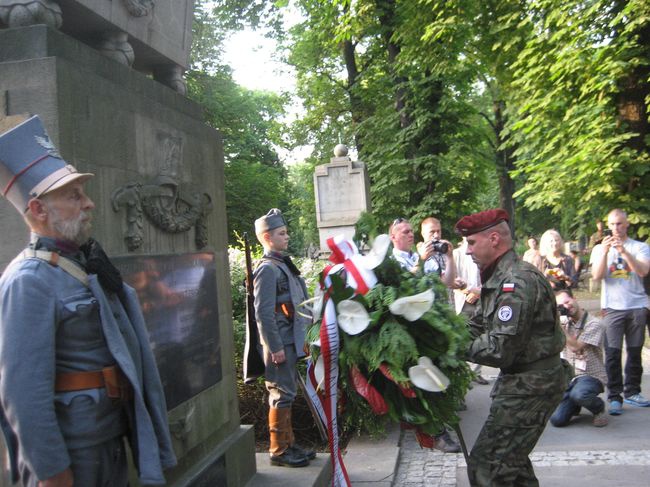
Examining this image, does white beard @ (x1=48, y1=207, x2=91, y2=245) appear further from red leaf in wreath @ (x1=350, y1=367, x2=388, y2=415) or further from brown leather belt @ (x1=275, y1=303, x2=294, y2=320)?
brown leather belt @ (x1=275, y1=303, x2=294, y2=320)

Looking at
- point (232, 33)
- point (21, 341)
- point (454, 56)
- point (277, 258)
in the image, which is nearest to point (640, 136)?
point (454, 56)

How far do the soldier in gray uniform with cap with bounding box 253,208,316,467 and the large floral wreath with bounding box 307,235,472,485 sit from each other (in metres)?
1.37

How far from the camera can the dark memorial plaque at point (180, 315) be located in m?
3.34

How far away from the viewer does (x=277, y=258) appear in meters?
5.13

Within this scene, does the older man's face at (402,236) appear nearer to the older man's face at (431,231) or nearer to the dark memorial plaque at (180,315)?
the older man's face at (431,231)

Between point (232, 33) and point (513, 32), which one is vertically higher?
point (232, 33)

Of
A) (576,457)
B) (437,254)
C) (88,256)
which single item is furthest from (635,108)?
(88,256)

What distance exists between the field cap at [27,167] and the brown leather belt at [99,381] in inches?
27.1

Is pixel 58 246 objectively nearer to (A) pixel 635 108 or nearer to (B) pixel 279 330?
(B) pixel 279 330

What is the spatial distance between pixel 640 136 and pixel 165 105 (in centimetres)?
905

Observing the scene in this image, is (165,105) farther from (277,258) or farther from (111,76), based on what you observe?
(277,258)

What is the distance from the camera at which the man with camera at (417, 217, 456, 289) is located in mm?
6688

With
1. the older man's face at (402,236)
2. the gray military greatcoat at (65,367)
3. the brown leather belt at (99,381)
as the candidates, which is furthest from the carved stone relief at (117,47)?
the older man's face at (402,236)

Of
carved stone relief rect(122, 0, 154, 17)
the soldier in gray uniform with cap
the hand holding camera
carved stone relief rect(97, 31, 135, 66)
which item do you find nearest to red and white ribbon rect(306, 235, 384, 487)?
the soldier in gray uniform with cap
